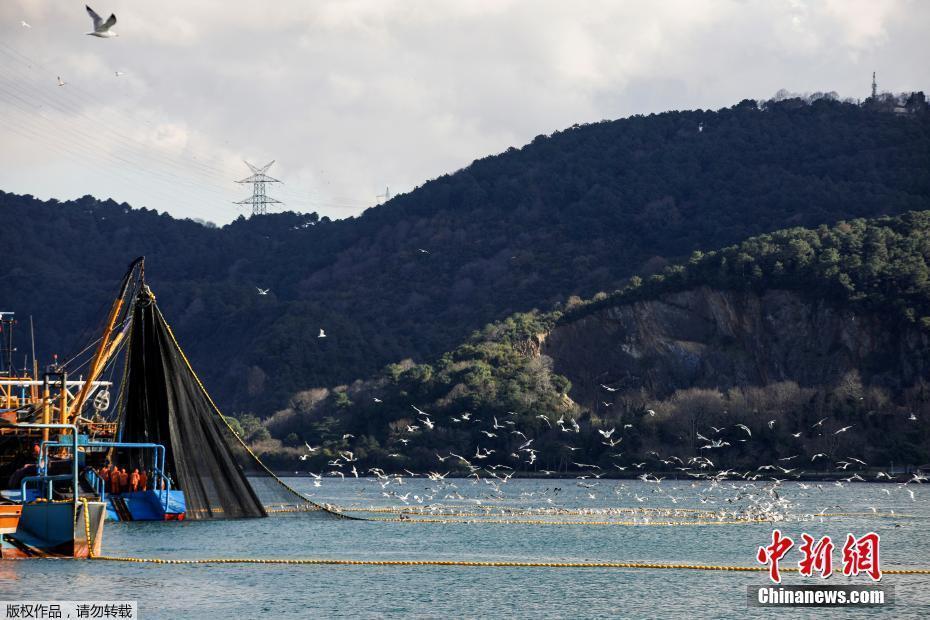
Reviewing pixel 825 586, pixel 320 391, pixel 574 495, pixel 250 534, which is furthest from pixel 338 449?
pixel 825 586

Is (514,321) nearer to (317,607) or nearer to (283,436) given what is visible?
(283,436)

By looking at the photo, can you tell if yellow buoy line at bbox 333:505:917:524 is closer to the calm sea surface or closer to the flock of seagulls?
the calm sea surface

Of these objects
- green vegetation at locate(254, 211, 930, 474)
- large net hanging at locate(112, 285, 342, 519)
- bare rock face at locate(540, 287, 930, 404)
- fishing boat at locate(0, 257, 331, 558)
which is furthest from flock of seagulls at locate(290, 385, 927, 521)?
large net hanging at locate(112, 285, 342, 519)

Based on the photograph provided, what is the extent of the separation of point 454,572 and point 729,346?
99.5m

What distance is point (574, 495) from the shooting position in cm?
10044

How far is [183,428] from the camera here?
187ft

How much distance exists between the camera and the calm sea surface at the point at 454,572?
1538 inches

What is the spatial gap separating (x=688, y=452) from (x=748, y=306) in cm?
1983

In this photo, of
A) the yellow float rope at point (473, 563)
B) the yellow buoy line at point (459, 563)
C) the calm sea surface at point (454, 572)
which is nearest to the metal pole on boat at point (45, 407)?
the calm sea surface at point (454, 572)

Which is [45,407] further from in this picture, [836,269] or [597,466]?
[836,269]

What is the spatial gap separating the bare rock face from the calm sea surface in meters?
53.2

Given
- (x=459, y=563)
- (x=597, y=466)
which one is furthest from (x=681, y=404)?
(x=459, y=563)

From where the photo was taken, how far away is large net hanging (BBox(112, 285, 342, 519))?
186ft

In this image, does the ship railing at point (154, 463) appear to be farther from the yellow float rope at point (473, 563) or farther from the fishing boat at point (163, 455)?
the yellow float rope at point (473, 563)
